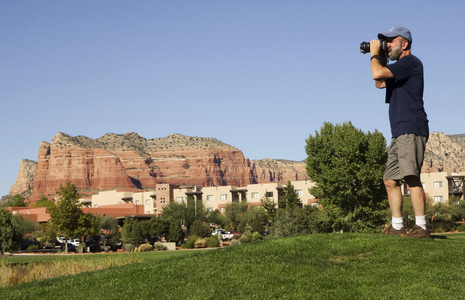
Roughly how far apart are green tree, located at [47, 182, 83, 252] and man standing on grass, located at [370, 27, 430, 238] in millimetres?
51455

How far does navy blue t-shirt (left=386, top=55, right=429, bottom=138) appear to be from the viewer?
30.6 ft

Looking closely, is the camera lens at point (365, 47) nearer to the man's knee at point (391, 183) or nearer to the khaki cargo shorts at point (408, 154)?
the khaki cargo shorts at point (408, 154)

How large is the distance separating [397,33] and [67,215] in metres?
52.3

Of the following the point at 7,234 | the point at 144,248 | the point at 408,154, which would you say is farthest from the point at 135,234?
the point at 408,154

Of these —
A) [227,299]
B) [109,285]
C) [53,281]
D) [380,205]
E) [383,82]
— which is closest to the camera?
[227,299]

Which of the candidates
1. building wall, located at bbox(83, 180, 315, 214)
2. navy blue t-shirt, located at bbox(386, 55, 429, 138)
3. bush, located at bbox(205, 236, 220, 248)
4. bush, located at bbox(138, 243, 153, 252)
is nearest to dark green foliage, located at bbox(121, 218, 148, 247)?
bush, located at bbox(138, 243, 153, 252)

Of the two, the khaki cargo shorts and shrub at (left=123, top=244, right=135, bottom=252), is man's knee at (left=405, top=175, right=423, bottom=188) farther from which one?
shrub at (left=123, top=244, right=135, bottom=252)

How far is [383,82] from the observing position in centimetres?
996

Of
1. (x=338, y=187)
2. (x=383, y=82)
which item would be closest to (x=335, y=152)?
(x=338, y=187)

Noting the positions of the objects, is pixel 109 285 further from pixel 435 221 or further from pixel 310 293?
pixel 435 221

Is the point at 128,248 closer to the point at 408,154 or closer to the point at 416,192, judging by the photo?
the point at 416,192

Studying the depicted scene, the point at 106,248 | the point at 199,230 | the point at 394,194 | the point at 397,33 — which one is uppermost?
the point at 397,33

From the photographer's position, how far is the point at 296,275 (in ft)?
25.4

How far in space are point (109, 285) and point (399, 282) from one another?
13.3ft
